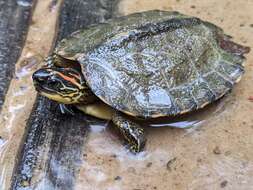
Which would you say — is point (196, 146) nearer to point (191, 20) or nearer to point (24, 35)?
point (191, 20)

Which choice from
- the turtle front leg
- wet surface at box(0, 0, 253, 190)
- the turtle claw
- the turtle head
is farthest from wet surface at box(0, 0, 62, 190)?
the turtle front leg

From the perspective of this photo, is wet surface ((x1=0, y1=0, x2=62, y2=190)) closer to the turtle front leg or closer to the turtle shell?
the turtle shell

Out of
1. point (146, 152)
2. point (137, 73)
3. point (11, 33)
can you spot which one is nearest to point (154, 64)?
point (137, 73)

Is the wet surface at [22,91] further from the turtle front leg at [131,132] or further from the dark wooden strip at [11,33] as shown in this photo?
the turtle front leg at [131,132]

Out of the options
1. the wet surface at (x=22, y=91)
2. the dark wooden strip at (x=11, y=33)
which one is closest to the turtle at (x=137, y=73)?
the wet surface at (x=22, y=91)

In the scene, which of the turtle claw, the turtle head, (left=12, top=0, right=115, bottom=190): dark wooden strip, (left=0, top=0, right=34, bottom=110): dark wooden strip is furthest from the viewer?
(left=0, top=0, right=34, bottom=110): dark wooden strip
